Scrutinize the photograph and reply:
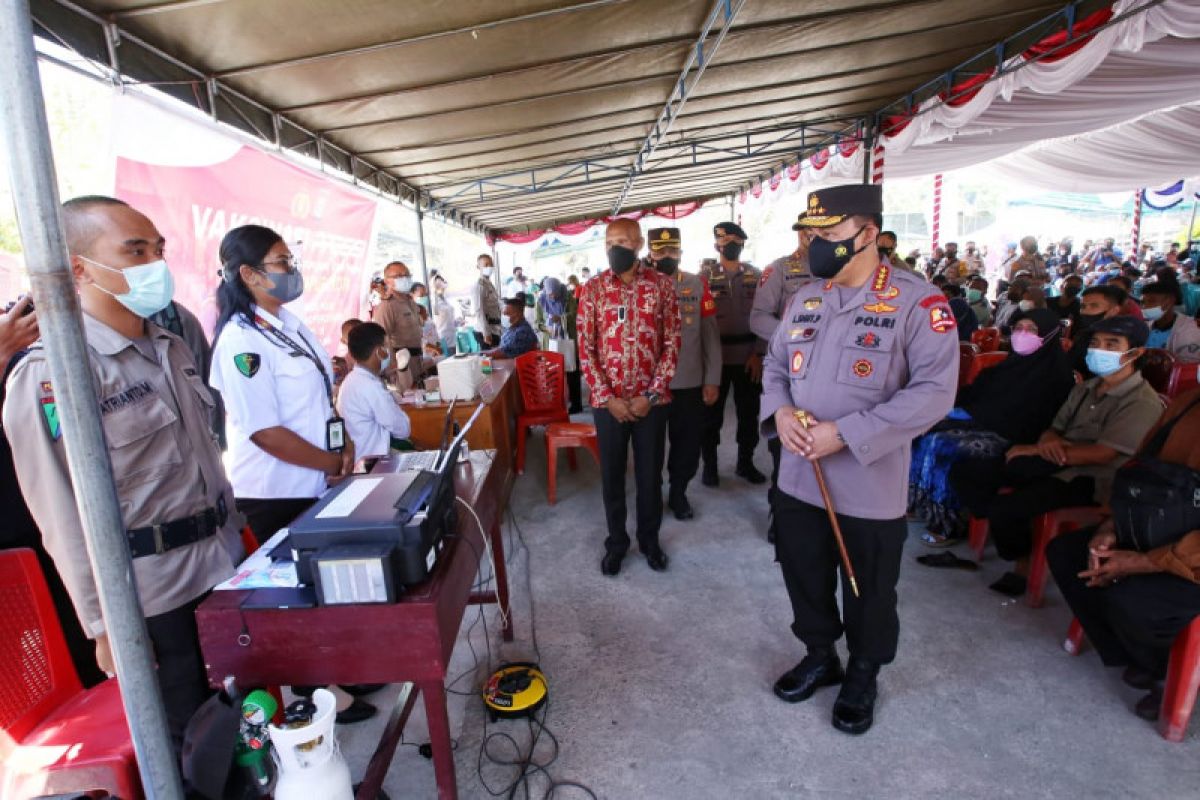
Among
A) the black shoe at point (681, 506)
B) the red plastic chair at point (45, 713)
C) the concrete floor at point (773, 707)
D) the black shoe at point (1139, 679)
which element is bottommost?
the concrete floor at point (773, 707)

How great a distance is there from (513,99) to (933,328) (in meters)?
4.50

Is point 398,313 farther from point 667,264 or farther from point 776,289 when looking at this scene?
point 776,289

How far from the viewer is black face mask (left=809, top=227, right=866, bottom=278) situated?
197 cm

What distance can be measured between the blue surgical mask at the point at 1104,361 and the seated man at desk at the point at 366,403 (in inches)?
128

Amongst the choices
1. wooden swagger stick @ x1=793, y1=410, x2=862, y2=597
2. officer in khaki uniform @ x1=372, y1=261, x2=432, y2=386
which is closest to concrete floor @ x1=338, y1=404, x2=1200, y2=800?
wooden swagger stick @ x1=793, y1=410, x2=862, y2=597

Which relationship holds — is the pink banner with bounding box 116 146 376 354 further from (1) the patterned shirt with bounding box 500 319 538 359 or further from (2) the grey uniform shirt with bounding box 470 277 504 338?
(2) the grey uniform shirt with bounding box 470 277 504 338

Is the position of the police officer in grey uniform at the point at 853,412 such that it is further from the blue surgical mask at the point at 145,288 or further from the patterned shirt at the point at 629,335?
the blue surgical mask at the point at 145,288

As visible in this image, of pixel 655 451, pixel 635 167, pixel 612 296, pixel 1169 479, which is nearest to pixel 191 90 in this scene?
pixel 612 296

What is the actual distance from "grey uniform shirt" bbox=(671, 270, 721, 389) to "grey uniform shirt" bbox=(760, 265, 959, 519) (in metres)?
1.53

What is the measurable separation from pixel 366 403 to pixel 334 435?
931 mm

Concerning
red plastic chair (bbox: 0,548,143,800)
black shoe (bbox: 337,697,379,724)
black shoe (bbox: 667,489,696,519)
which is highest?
red plastic chair (bbox: 0,548,143,800)

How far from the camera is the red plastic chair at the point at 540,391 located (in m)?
5.06

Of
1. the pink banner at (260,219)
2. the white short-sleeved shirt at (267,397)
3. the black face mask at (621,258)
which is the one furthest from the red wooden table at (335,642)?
the black face mask at (621,258)

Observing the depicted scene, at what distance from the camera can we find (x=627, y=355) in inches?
121
